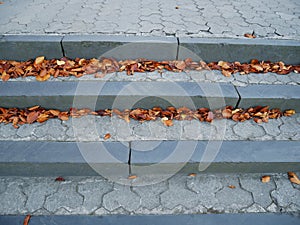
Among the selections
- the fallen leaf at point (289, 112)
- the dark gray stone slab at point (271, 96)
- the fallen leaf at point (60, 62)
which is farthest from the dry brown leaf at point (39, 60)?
the fallen leaf at point (289, 112)

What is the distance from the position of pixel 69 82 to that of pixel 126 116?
0.66 meters

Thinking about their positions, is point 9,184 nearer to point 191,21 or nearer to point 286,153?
point 286,153

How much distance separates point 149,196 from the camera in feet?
6.13

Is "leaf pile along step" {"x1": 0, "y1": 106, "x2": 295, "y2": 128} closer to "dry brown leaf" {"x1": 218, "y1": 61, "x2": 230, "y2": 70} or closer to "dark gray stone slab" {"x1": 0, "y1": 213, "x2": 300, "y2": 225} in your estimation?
"dry brown leaf" {"x1": 218, "y1": 61, "x2": 230, "y2": 70}

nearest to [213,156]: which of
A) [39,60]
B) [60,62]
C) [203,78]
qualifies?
[203,78]

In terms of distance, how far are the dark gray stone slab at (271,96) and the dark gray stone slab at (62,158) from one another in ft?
4.12

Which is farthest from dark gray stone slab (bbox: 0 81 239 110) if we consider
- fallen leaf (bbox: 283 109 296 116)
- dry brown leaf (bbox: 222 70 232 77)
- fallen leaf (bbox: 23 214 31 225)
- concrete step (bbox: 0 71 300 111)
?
fallen leaf (bbox: 23 214 31 225)

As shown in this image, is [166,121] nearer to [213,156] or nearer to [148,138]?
[148,138]

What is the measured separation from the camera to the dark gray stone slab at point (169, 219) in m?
1.71

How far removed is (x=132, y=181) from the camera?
6.43ft

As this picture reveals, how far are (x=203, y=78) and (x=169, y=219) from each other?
141 cm

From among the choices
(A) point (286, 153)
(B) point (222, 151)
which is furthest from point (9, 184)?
(A) point (286, 153)

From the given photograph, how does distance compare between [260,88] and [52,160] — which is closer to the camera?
[52,160]

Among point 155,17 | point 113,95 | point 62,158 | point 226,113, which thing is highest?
point 155,17
